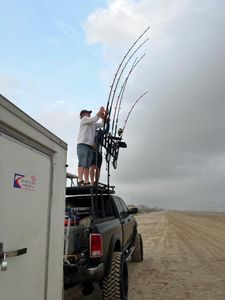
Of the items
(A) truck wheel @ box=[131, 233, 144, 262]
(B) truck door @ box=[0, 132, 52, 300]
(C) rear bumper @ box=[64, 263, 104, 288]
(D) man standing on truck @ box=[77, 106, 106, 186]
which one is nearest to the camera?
(B) truck door @ box=[0, 132, 52, 300]

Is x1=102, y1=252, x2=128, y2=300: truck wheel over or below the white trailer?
below

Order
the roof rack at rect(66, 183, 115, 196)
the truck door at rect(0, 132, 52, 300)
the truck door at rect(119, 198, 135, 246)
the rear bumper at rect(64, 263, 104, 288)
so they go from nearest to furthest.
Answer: the truck door at rect(0, 132, 52, 300), the rear bumper at rect(64, 263, 104, 288), the roof rack at rect(66, 183, 115, 196), the truck door at rect(119, 198, 135, 246)

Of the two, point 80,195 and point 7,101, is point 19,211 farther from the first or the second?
point 80,195

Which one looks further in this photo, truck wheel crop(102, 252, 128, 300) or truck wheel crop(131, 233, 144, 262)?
truck wheel crop(131, 233, 144, 262)

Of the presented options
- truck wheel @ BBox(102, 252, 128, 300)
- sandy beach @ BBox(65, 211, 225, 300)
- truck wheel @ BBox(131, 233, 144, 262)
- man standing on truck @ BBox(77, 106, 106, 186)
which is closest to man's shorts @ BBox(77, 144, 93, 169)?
man standing on truck @ BBox(77, 106, 106, 186)

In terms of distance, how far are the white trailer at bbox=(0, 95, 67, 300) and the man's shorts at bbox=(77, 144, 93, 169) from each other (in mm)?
3707

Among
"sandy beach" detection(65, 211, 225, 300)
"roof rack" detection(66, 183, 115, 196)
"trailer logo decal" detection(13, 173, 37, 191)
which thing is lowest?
"sandy beach" detection(65, 211, 225, 300)

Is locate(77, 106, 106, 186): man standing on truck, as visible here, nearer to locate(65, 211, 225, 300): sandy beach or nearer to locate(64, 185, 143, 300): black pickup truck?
locate(64, 185, 143, 300): black pickup truck

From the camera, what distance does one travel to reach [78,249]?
19.3 feet

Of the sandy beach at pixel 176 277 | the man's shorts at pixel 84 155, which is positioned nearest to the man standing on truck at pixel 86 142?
the man's shorts at pixel 84 155

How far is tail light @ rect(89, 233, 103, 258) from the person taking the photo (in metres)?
5.77

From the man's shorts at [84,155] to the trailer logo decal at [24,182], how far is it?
14.5 ft

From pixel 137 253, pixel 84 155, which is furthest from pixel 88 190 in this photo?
pixel 137 253

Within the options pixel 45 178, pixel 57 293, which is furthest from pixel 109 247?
pixel 45 178
